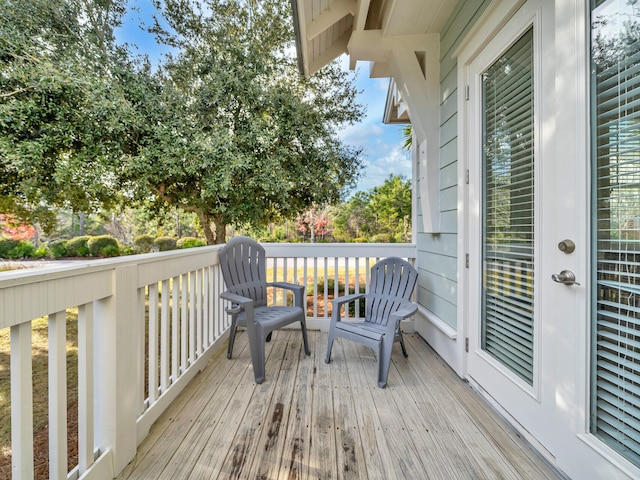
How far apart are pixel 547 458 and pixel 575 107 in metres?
1.60

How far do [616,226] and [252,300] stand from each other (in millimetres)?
2064

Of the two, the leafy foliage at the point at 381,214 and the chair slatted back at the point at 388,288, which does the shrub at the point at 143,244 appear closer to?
the leafy foliage at the point at 381,214

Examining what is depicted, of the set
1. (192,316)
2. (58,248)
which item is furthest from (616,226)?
(58,248)

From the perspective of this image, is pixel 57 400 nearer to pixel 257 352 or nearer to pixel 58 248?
pixel 257 352

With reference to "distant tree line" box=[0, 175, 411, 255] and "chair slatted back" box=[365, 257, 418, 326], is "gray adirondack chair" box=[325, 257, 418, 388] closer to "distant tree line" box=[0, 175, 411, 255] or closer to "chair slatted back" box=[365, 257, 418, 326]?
"chair slatted back" box=[365, 257, 418, 326]

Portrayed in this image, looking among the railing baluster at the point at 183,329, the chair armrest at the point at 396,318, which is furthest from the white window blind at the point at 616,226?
the railing baluster at the point at 183,329

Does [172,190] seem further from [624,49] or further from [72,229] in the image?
[624,49]

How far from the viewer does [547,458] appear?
136 cm

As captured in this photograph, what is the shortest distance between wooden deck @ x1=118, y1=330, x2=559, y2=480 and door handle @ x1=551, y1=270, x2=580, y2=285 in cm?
87

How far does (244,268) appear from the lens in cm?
270

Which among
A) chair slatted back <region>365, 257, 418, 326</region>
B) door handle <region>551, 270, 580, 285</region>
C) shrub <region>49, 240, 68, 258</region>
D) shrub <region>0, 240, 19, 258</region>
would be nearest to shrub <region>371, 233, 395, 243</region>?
chair slatted back <region>365, 257, 418, 326</region>

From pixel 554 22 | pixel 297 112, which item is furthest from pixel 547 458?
pixel 297 112

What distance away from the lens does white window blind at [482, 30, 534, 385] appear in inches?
61.4

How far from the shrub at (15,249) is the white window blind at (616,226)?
32.9ft
